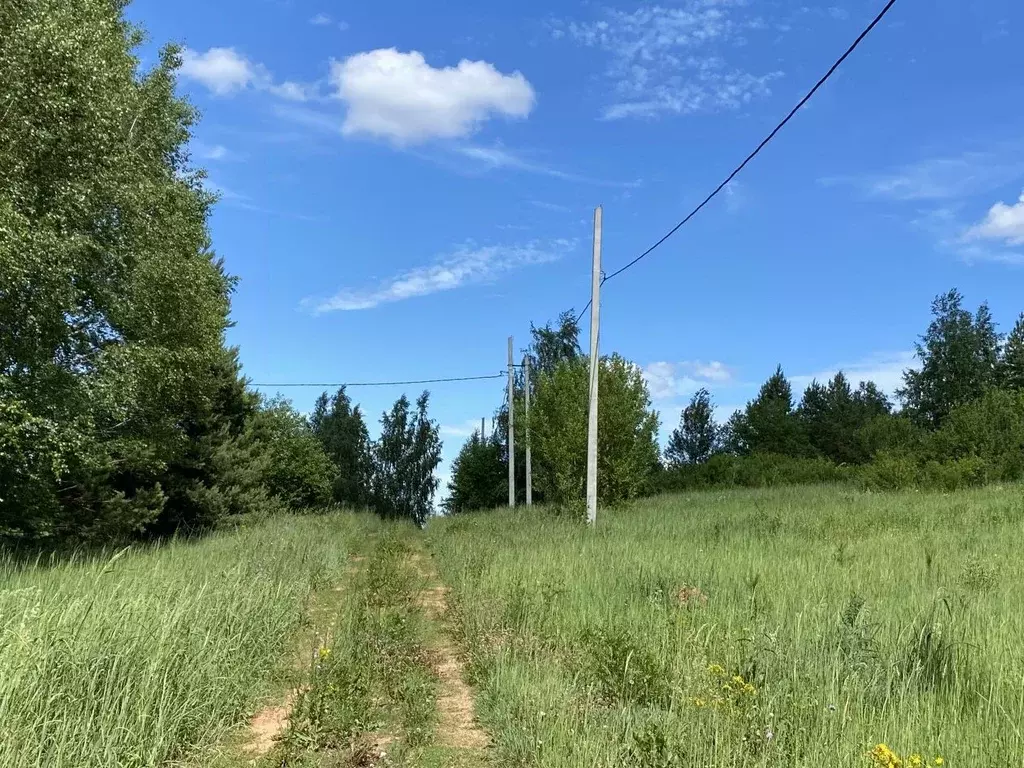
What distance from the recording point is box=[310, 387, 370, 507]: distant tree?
45.2 m

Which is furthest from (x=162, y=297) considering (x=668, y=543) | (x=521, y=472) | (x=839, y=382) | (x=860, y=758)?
(x=839, y=382)

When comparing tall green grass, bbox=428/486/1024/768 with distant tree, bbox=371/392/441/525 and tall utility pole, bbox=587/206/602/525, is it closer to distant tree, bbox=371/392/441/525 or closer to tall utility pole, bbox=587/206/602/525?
tall utility pole, bbox=587/206/602/525

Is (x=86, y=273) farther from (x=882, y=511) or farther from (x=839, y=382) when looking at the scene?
(x=839, y=382)

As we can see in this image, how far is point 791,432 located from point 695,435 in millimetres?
22544

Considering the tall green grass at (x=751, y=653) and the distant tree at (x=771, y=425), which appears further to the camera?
the distant tree at (x=771, y=425)

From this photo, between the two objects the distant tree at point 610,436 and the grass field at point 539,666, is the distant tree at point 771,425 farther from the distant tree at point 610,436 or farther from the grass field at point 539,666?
the grass field at point 539,666

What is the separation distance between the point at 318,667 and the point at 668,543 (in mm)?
8083

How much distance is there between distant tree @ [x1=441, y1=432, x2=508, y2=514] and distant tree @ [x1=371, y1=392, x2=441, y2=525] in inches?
110

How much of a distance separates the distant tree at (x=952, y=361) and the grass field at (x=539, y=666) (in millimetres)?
70660

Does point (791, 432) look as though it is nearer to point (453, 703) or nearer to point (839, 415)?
point (839, 415)

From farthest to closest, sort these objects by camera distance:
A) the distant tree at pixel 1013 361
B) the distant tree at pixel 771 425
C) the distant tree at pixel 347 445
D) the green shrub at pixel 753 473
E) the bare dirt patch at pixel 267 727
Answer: the distant tree at pixel 771 425
the distant tree at pixel 1013 361
the distant tree at pixel 347 445
the green shrub at pixel 753 473
the bare dirt patch at pixel 267 727

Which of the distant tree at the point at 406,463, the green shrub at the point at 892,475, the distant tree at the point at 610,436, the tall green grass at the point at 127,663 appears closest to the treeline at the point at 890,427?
the green shrub at the point at 892,475

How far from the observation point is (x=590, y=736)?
12.6 feet

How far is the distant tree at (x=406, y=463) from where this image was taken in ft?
154
